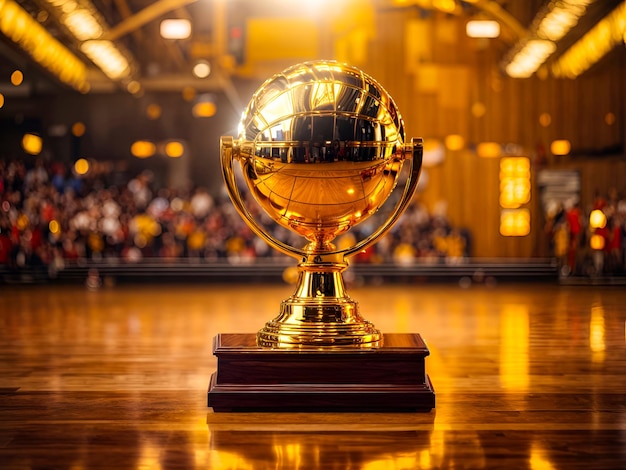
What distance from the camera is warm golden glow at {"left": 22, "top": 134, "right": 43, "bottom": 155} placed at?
47.5 ft

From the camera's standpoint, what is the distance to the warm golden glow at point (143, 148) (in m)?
16.9

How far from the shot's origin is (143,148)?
17.0 m

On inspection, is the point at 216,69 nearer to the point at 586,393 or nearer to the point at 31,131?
the point at 31,131

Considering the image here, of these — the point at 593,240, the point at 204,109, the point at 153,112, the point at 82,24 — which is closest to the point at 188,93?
the point at 204,109

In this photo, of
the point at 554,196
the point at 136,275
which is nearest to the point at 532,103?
the point at 554,196

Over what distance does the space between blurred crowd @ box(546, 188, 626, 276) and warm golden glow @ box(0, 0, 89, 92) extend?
8381 mm

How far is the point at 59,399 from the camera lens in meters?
3.09

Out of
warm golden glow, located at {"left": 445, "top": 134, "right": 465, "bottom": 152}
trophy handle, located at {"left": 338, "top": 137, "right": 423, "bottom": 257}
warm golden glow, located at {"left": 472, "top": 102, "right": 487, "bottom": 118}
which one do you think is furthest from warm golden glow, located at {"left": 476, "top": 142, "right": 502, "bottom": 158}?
trophy handle, located at {"left": 338, "top": 137, "right": 423, "bottom": 257}

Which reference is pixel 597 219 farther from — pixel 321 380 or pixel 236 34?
pixel 321 380

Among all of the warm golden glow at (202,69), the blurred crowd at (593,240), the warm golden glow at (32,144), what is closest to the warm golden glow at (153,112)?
the warm golden glow at (202,69)

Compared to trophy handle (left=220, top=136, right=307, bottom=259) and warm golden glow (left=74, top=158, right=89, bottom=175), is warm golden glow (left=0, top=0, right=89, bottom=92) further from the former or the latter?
trophy handle (left=220, top=136, right=307, bottom=259)

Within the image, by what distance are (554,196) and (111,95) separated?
8596 mm

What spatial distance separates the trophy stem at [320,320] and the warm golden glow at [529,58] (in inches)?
424

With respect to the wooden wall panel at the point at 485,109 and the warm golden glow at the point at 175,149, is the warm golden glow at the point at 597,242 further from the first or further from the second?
the warm golden glow at the point at 175,149
